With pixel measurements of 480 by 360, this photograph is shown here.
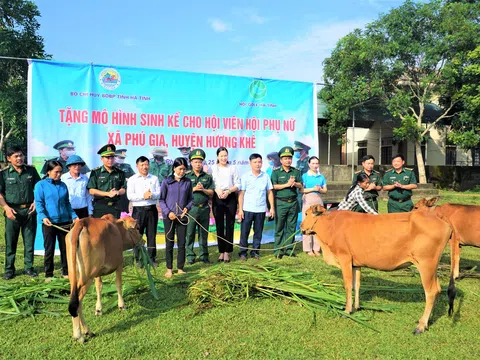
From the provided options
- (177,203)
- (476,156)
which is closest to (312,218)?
(177,203)

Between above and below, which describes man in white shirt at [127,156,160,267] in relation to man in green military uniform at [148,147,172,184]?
below

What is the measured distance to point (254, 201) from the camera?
267 inches

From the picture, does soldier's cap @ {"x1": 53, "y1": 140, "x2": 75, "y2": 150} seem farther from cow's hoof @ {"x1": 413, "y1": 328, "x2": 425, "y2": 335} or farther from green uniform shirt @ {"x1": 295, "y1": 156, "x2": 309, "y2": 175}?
cow's hoof @ {"x1": 413, "y1": 328, "x2": 425, "y2": 335}

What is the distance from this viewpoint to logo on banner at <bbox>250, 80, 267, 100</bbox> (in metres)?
8.20

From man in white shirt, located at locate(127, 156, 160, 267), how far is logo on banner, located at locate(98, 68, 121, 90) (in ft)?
6.03

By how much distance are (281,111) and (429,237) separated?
5199mm

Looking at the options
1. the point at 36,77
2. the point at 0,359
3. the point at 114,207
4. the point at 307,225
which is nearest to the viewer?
the point at 0,359

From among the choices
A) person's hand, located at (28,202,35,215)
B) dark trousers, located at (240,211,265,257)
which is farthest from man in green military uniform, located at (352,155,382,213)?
person's hand, located at (28,202,35,215)

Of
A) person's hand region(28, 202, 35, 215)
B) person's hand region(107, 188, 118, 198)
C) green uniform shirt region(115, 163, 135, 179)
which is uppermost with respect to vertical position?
green uniform shirt region(115, 163, 135, 179)

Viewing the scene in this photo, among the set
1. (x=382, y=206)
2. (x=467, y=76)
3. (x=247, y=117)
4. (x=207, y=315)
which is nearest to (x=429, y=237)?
(x=207, y=315)

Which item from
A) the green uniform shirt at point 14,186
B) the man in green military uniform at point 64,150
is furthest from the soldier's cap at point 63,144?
the green uniform shirt at point 14,186

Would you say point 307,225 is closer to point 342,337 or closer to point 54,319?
point 342,337

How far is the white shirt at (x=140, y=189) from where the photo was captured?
6117 mm

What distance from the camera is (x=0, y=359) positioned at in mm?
3234
